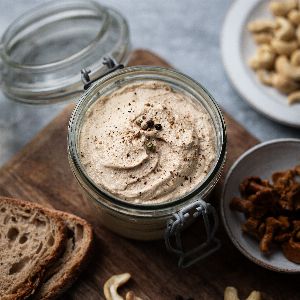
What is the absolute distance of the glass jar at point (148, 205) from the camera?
4.90 ft

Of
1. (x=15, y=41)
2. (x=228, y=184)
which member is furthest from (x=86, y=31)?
(x=228, y=184)

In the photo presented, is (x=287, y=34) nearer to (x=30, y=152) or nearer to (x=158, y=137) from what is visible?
(x=158, y=137)

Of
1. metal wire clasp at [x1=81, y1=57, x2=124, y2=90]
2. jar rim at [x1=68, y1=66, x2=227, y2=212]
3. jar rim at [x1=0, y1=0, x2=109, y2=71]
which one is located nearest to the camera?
jar rim at [x1=68, y1=66, x2=227, y2=212]

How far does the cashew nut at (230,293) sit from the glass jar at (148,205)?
0.13 m

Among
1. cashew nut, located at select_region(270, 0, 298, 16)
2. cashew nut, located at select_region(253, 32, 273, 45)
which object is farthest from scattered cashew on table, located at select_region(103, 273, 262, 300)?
cashew nut, located at select_region(270, 0, 298, 16)

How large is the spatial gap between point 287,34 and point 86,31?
73cm

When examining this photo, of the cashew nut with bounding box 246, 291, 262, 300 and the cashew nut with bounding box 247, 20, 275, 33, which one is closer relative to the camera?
the cashew nut with bounding box 246, 291, 262, 300

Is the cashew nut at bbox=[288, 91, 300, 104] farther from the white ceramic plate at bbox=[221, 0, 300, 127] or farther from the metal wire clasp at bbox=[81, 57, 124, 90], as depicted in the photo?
the metal wire clasp at bbox=[81, 57, 124, 90]

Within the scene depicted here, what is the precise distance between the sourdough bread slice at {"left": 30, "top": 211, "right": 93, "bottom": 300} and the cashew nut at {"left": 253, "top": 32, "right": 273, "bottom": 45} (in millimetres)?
939

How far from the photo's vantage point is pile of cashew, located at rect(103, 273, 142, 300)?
5.78 feet

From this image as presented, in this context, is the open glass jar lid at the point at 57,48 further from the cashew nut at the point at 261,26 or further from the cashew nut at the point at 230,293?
the cashew nut at the point at 230,293

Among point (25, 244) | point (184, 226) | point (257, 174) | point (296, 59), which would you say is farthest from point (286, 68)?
point (25, 244)

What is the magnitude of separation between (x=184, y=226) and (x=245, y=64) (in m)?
0.69

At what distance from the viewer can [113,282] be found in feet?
5.87
